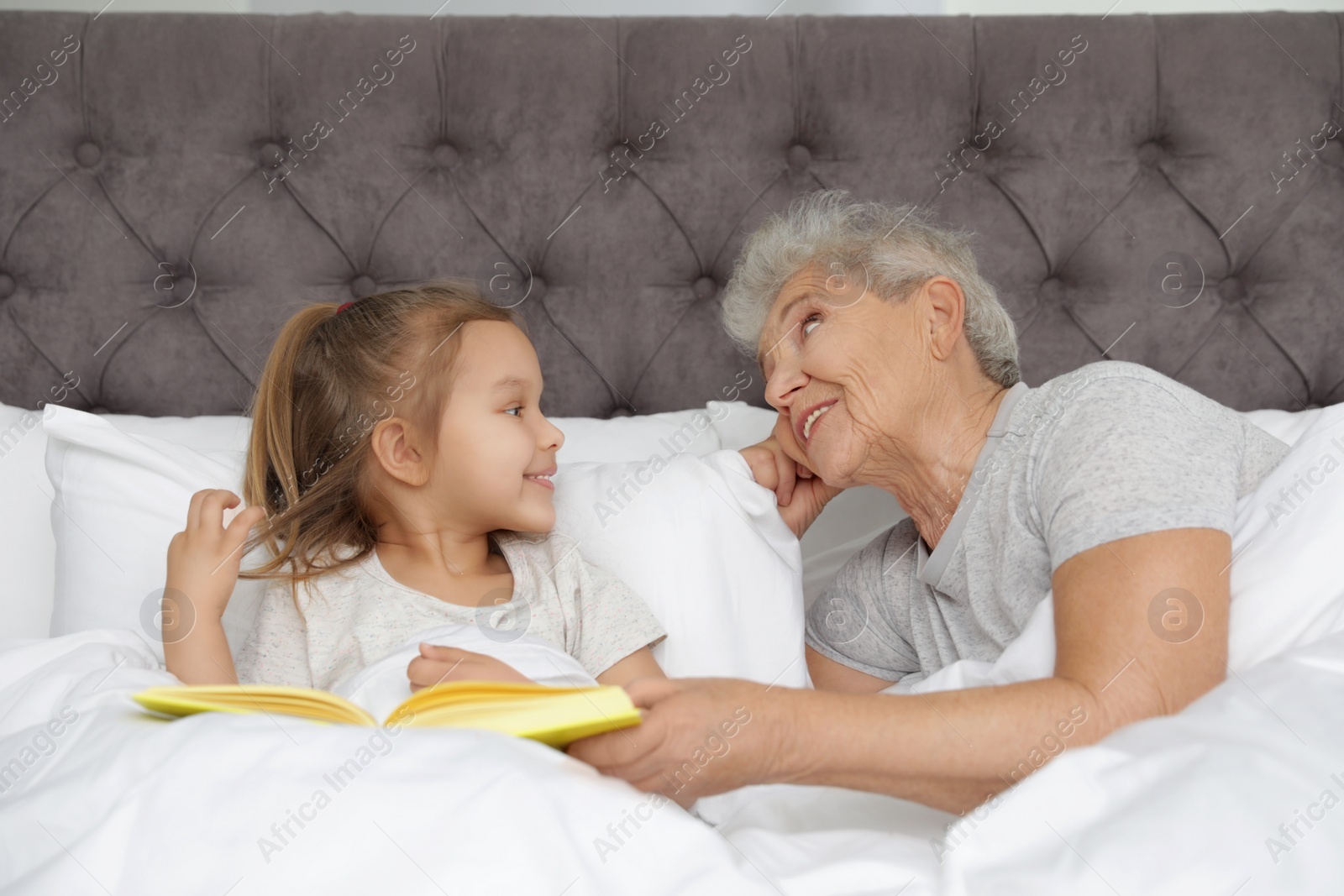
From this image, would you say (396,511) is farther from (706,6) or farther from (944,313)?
(706,6)

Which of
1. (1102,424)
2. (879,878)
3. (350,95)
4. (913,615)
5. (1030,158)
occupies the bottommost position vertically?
(879,878)

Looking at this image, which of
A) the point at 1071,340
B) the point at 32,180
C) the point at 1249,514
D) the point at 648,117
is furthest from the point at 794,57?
the point at 32,180

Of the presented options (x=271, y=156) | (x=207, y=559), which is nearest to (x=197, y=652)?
(x=207, y=559)

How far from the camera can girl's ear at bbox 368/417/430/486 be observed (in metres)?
1.17

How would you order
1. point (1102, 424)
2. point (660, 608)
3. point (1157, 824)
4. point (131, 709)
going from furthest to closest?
point (660, 608) < point (1102, 424) < point (131, 709) < point (1157, 824)

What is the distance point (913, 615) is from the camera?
3.99 ft

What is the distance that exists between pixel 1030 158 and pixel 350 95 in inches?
43.9

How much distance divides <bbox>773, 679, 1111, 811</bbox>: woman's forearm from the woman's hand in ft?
1.65

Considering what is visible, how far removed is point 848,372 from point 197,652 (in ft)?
2.47

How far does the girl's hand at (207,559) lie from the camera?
3.37 ft

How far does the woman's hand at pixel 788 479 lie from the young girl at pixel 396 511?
0.25 metres

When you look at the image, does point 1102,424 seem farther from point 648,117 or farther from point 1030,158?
point 648,117

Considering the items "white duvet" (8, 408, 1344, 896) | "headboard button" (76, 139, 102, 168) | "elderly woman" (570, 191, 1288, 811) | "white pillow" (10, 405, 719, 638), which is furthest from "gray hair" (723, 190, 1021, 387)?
"headboard button" (76, 139, 102, 168)

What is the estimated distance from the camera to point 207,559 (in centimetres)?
104
